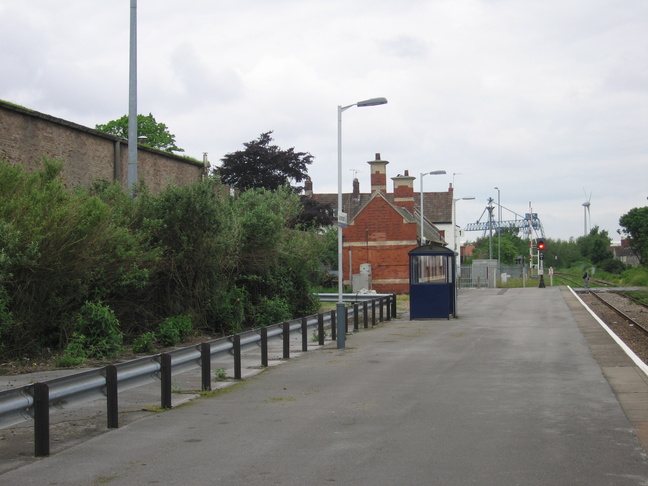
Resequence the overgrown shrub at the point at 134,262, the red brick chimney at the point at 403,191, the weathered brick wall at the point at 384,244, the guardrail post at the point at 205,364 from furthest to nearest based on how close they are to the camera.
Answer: the red brick chimney at the point at 403,191 < the weathered brick wall at the point at 384,244 < the overgrown shrub at the point at 134,262 < the guardrail post at the point at 205,364

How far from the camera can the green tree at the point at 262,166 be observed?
5906cm

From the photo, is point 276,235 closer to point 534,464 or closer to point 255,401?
point 255,401

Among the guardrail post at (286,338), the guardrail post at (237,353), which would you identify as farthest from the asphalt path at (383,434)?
the guardrail post at (286,338)

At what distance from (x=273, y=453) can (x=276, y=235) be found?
15608 millimetres

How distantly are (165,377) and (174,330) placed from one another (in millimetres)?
7907

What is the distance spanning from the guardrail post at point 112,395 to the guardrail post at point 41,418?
1.15 m

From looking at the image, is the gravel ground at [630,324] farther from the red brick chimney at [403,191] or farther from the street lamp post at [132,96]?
the red brick chimney at [403,191]

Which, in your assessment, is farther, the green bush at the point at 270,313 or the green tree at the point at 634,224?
the green tree at the point at 634,224

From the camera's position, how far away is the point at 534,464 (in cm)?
679

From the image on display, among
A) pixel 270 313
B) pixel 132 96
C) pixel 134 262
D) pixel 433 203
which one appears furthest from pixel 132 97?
pixel 433 203

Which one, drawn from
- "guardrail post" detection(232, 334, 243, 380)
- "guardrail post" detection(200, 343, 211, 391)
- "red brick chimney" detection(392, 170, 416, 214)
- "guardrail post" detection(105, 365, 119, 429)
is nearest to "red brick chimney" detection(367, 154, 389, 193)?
"red brick chimney" detection(392, 170, 416, 214)

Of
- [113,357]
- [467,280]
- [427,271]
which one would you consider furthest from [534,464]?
[467,280]

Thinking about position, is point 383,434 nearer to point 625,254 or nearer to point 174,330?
point 174,330

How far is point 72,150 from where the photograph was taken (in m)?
23.4
